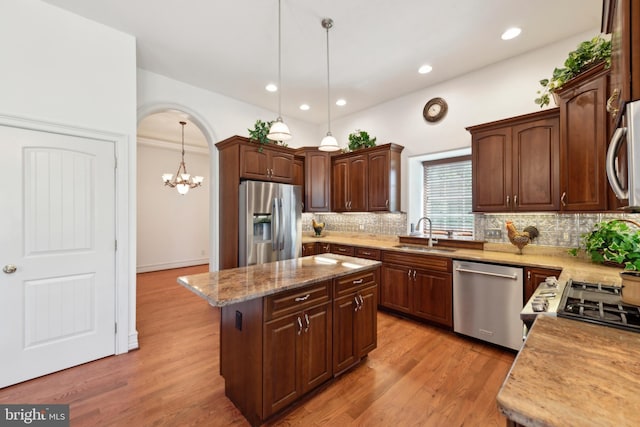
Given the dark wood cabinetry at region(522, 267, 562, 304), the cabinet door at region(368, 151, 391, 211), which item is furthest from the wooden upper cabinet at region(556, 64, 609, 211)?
the cabinet door at region(368, 151, 391, 211)

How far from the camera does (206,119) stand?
4082 millimetres

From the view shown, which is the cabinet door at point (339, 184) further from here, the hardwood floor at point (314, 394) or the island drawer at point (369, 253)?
the hardwood floor at point (314, 394)

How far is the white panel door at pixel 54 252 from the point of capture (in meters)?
2.23

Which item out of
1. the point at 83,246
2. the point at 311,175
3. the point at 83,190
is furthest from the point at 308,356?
the point at 311,175

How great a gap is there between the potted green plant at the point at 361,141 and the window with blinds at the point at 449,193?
3.03ft

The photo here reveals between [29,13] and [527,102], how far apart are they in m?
5.00

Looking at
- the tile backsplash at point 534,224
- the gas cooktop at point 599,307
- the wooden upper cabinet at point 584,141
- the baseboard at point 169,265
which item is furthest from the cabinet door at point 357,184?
the baseboard at point 169,265

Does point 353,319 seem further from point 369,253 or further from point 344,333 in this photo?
point 369,253

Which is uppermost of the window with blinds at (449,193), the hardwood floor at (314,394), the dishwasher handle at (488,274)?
the window with blinds at (449,193)

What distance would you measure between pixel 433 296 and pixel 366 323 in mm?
1211

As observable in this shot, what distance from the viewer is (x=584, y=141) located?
92.4 inches

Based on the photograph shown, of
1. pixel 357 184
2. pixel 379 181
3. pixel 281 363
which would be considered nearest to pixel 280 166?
pixel 357 184

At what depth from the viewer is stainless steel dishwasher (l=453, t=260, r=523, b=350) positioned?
2.64m

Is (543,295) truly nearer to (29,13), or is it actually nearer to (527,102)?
(527,102)
